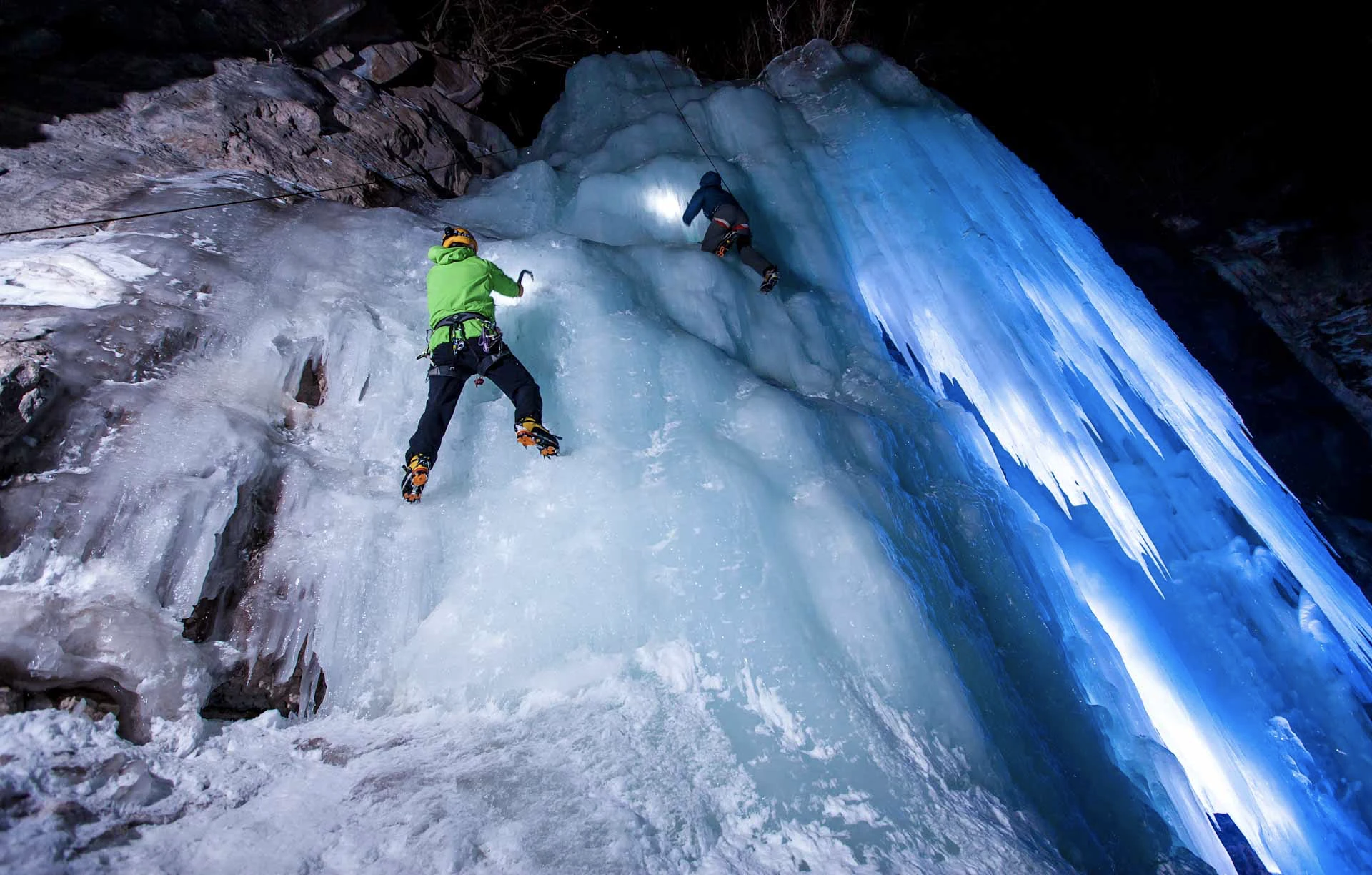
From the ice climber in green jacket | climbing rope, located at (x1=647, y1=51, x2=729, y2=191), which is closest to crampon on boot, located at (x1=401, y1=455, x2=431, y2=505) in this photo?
the ice climber in green jacket

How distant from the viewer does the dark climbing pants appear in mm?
4312

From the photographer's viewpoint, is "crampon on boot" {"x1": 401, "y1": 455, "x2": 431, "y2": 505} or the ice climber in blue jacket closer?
"crampon on boot" {"x1": 401, "y1": 455, "x2": 431, "y2": 505}

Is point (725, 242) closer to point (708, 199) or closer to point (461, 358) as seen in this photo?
point (708, 199)

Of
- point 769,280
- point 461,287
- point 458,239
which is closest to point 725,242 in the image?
point 769,280

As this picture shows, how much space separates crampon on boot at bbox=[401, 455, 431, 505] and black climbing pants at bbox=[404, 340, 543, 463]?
10 cm

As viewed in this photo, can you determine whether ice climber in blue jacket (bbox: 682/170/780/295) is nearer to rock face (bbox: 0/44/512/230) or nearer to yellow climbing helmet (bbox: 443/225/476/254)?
yellow climbing helmet (bbox: 443/225/476/254)

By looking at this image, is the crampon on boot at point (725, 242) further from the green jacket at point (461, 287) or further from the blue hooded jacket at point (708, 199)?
the green jacket at point (461, 287)

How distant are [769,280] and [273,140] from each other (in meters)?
3.89

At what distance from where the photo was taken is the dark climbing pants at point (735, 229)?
4312 mm

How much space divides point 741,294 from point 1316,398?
7.85 m

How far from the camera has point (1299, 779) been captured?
4.77 meters

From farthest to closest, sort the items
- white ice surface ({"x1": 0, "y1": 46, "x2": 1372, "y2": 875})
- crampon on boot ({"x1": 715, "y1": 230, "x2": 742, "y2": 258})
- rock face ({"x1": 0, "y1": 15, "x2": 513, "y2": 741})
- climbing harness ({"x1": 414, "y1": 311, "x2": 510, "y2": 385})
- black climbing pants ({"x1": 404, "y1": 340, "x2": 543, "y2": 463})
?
crampon on boot ({"x1": 715, "y1": 230, "x2": 742, "y2": 258}) < climbing harness ({"x1": 414, "y1": 311, "x2": 510, "y2": 385}) < black climbing pants ({"x1": 404, "y1": 340, "x2": 543, "y2": 463}) < rock face ({"x1": 0, "y1": 15, "x2": 513, "y2": 741}) < white ice surface ({"x1": 0, "y1": 46, "x2": 1372, "y2": 875})

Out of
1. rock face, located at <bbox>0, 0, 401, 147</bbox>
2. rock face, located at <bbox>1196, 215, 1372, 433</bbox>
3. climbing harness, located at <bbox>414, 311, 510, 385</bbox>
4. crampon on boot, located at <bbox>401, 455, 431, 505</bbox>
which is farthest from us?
rock face, located at <bbox>1196, 215, 1372, 433</bbox>

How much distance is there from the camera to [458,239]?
315cm
